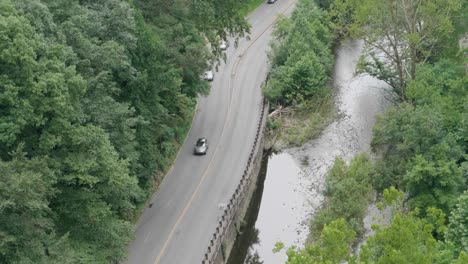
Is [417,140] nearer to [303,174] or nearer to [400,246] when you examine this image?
[303,174]

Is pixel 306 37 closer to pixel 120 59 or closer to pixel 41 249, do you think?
pixel 120 59

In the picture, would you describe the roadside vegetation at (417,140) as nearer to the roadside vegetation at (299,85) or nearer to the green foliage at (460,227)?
the green foliage at (460,227)

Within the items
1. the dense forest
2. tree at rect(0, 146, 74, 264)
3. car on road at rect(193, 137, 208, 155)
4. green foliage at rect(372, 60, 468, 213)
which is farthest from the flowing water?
tree at rect(0, 146, 74, 264)

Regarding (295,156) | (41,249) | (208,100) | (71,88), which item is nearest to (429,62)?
(295,156)

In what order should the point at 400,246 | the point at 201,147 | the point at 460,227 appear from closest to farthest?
the point at 400,246
the point at 460,227
the point at 201,147

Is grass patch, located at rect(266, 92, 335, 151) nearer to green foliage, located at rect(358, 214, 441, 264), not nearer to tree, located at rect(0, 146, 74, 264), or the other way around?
tree, located at rect(0, 146, 74, 264)

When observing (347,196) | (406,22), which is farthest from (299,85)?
(347,196)
